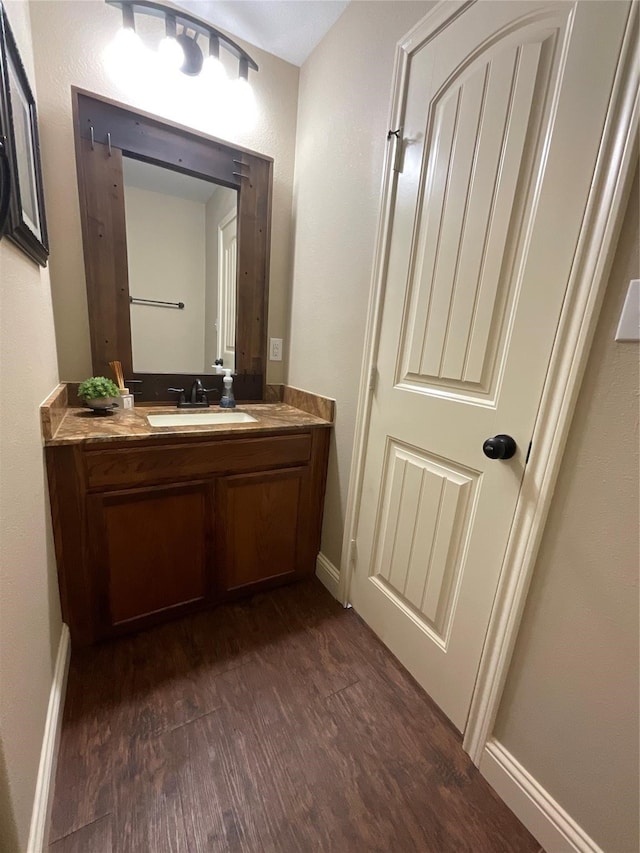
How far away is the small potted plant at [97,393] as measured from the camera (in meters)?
1.39

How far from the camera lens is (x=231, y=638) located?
1.44m

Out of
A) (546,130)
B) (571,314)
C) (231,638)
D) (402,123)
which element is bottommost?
(231,638)

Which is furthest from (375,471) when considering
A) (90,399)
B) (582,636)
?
(90,399)

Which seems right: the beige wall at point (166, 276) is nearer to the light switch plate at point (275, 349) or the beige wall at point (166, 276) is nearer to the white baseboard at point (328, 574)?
the light switch plate at point (275, 349)

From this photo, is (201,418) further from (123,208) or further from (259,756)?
(259,756)

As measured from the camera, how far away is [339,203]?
1.53 metres

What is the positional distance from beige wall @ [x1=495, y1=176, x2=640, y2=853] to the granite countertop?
1.03 m

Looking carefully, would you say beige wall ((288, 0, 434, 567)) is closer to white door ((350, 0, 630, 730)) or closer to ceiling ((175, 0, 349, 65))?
ceiling ((175, 0, 349, 65))

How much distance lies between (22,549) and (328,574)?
1.29 m

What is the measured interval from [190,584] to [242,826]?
0.77 metres

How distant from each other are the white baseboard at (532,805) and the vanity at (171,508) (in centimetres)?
101

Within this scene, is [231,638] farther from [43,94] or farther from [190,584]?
[43,94]

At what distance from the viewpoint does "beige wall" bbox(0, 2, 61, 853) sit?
661 mm

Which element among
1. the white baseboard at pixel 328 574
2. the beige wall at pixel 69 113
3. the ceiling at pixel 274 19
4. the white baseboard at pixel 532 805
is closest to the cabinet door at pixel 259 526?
the white baseboard at pixel 328 574
